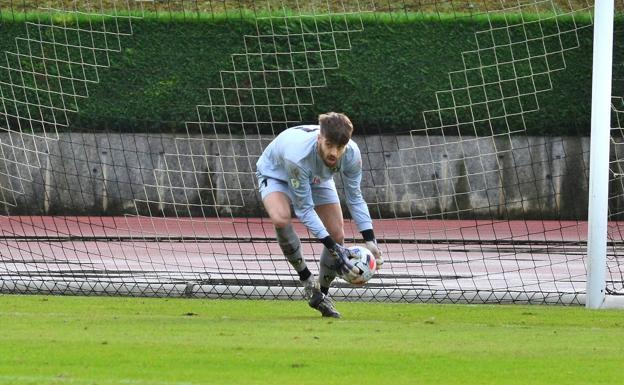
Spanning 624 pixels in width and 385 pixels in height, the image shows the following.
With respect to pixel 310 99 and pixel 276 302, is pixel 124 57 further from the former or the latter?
pixel 276 302

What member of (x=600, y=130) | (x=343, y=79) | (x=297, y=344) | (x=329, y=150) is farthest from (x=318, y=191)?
(x=343, y=79)

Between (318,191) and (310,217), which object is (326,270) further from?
(310,217)

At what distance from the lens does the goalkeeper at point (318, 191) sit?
36.2 feet

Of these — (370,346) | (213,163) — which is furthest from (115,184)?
(370,346)

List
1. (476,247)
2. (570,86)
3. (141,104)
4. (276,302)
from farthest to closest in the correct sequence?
(141,104) < (570,86) < (476,247) < (276,302)

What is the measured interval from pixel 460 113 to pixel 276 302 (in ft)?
32.7

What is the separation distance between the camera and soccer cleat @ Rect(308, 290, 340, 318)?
11.7m

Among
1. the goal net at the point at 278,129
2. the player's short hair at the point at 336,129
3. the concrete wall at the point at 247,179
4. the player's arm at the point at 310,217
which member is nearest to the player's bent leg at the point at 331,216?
the player's arm at the point at 310,217

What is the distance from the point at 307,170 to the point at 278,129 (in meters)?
13.7

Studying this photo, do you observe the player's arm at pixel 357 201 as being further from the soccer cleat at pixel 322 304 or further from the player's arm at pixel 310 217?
Result: the soccer cleat at pixel 322 304

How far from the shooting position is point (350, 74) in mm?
26438

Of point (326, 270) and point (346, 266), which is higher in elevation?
point (346, 266)

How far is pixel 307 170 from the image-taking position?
36.9 feet

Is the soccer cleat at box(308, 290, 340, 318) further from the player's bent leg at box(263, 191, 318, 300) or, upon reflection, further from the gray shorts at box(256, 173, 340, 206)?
the gray shorts at box(256, 173, 340, 206)
